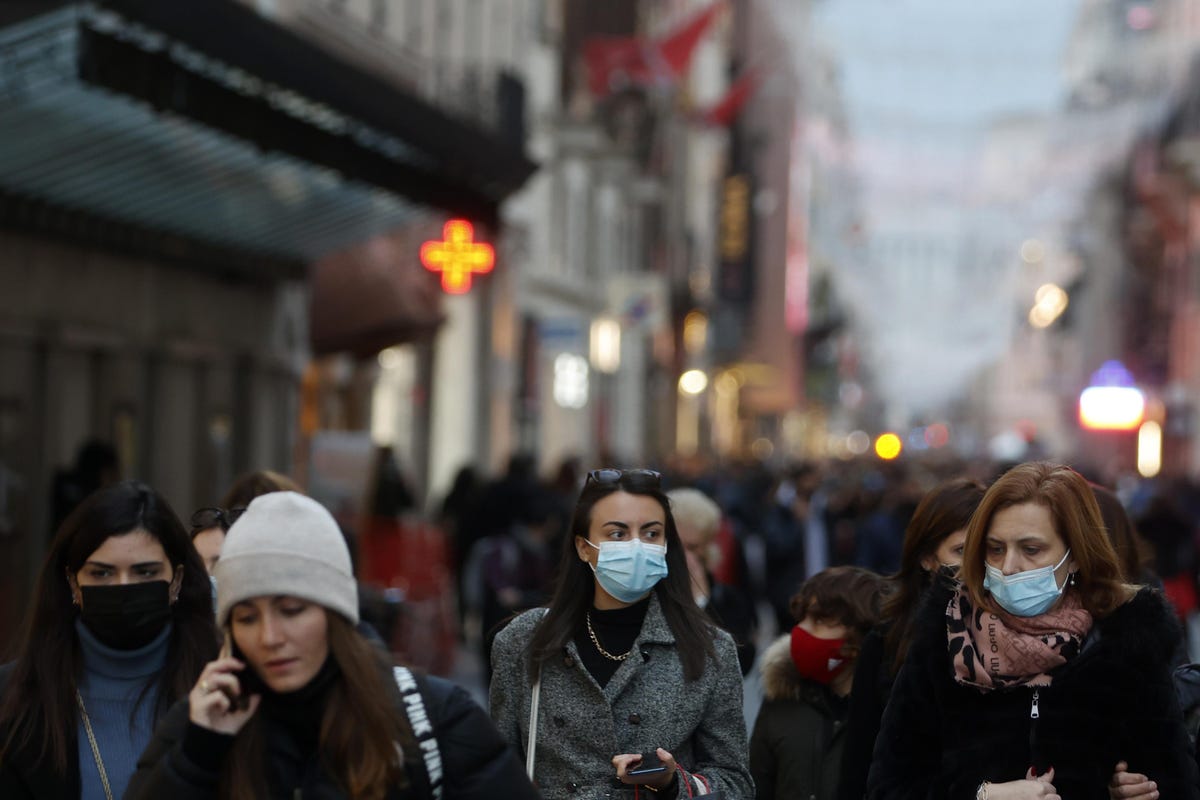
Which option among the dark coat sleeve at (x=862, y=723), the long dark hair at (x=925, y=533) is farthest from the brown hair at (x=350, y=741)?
the long dark hair at (x=925, y=533)

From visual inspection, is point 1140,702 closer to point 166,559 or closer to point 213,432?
point 166,559

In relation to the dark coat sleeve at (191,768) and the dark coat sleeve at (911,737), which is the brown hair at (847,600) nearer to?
the dark coat sleeve at (911,737)

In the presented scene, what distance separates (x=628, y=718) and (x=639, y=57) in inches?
1597

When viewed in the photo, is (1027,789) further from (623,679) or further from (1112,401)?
(1112,401)

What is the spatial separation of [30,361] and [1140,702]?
13.4 metres

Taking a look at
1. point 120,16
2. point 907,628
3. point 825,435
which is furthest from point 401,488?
point 825,435

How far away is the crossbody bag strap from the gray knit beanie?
1.68 metres

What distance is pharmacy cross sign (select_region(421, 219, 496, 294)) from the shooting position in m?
26.8

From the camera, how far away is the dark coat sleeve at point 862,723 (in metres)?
5.86

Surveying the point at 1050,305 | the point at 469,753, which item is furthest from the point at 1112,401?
the point at 1050,305

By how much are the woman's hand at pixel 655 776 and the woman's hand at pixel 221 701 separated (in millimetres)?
A: 1685

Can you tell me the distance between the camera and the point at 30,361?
17.1m

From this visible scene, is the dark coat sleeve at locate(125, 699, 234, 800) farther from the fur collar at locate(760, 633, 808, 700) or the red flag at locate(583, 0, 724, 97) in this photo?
the red flag at locate(583, 0, 724, 97)

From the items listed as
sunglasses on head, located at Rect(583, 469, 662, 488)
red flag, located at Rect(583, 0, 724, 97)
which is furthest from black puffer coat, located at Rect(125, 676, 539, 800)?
red flag, located at Rect(583, 0, 724, 97)
